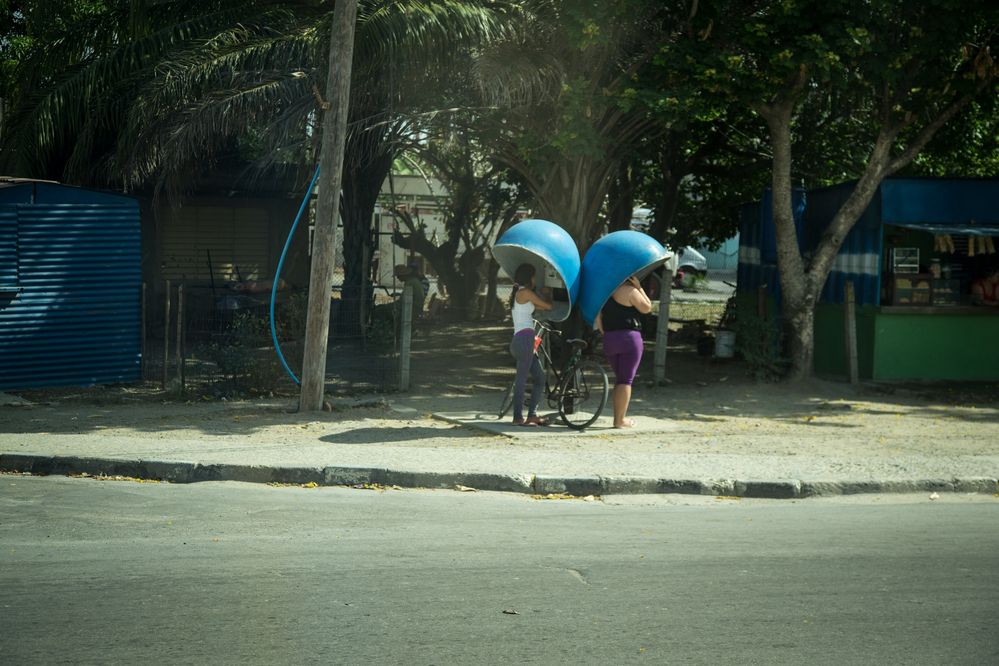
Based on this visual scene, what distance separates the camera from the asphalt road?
486cm

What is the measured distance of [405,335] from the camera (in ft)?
43.8

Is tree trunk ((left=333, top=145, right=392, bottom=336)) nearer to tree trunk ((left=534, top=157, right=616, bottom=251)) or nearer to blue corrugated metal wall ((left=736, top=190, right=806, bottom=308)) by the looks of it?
tree trunk ((left=534, top=157, right=616, bottom=251))

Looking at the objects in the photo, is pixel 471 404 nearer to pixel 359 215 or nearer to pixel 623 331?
pixel 623 331

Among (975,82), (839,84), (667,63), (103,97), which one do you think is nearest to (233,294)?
(103,97)

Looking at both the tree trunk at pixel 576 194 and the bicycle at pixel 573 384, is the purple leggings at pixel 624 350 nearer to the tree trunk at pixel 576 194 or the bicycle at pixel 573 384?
the bicycle at pixel 573 384

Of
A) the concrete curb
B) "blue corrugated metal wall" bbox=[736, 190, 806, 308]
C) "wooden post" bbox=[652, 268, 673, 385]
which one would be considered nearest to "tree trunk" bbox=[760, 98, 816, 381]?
"blue corrugated metal wall" bbox=[736, 190, 806, 308]

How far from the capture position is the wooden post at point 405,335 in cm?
1307

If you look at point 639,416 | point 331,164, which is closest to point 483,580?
point 639,416

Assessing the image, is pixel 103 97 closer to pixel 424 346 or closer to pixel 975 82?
pixel 424 346

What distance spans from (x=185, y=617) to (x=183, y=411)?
701 cm

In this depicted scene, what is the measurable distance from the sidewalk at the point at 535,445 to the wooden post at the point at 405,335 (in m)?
0.28

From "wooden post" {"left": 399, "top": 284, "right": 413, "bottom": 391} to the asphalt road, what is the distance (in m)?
5.04

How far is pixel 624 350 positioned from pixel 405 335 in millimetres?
3319

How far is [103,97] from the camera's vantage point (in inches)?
608
